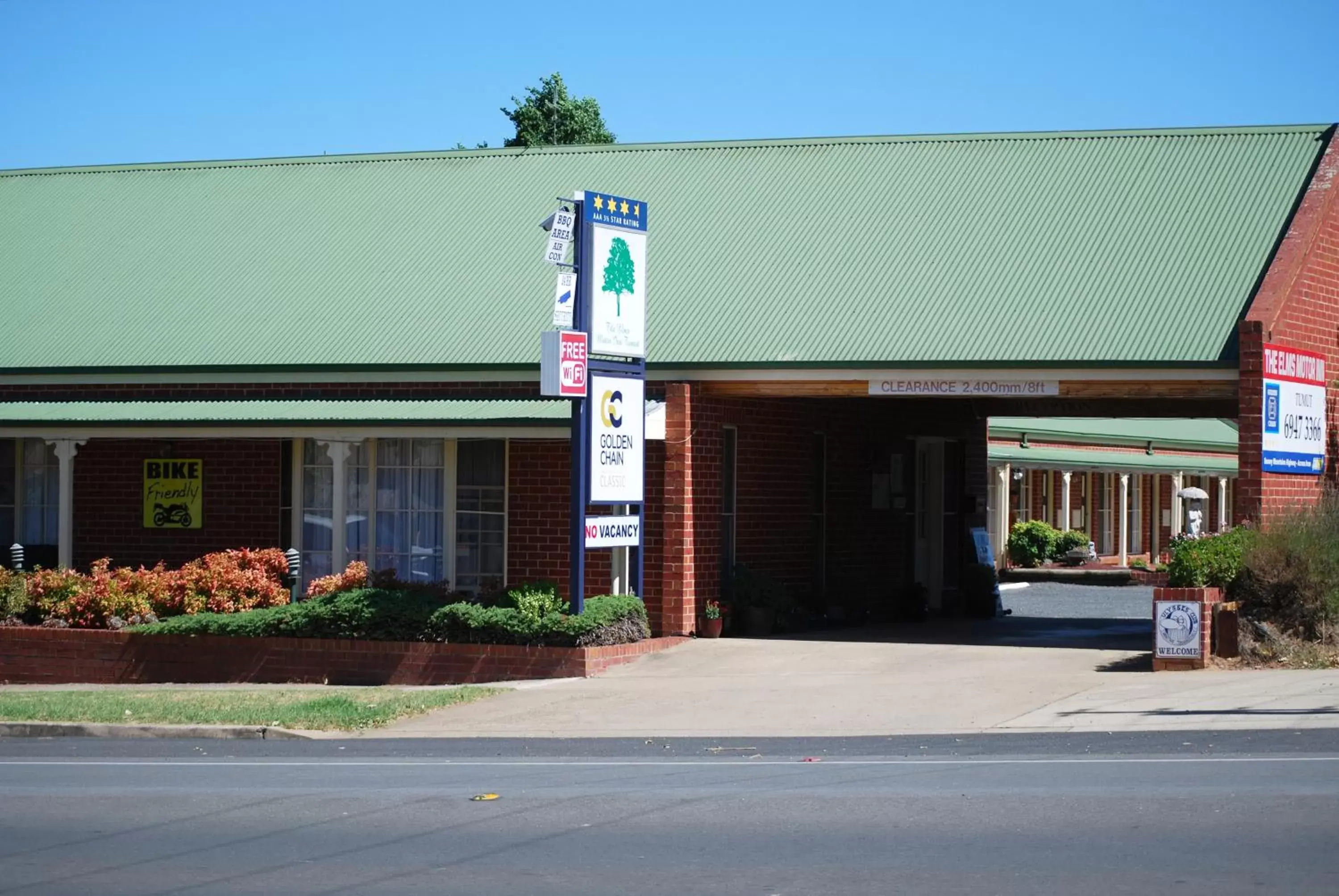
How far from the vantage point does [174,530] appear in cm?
2239

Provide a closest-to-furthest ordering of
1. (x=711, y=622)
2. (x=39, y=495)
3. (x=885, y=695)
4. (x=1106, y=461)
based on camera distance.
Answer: (x=885, y=695)
(x=711, y=622)
(x=39, y=495)
(x=1106, y=461)

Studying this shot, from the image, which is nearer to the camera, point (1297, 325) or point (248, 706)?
point (248, 706)

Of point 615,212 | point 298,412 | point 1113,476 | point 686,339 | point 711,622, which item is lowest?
point 711,622

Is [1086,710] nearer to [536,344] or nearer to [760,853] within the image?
[760,853]

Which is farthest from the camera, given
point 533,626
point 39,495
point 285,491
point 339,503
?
point 39,495

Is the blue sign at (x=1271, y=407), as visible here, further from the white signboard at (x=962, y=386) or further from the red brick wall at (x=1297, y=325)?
the white signboard at (x=962, y=386)

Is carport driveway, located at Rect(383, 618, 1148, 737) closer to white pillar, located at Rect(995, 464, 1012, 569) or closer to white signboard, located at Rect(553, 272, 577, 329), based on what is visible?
white signboard, located at Rect(553, 272, 577, 329)

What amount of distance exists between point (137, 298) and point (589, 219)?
8354mm

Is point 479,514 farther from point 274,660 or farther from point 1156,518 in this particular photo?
point 1156,518

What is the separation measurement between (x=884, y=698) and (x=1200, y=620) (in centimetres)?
319

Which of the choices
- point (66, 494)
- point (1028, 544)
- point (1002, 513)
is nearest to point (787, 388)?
point (66, 494)

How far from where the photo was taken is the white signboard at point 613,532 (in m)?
18.4

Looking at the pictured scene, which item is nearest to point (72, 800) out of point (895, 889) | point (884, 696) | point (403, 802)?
point (403, 802)

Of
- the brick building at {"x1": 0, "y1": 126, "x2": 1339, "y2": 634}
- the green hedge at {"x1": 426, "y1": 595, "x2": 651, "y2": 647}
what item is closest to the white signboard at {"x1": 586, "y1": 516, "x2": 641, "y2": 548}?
the green hedge at {"x1": 426, "y1": 595, "x2": 651, "y2": 647}
